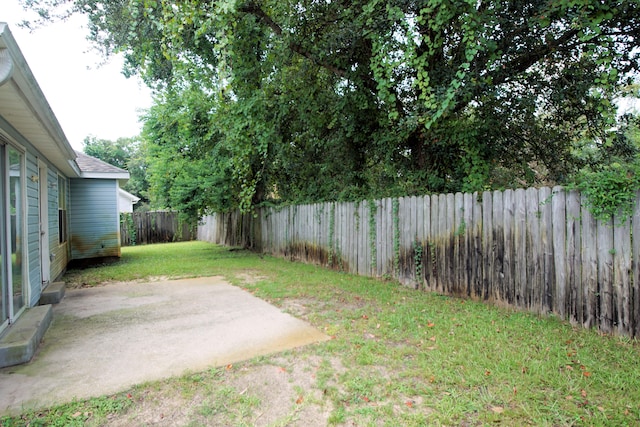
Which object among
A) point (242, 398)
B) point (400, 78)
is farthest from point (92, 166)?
point (242, 398)

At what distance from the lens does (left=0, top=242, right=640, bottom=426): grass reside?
2133 millimetres

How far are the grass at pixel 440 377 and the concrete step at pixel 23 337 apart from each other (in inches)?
40.4

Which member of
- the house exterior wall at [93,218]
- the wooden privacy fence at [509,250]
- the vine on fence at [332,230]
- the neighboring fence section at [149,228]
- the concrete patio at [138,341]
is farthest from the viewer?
the neighboring fence section at [149,228]

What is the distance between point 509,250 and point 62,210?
31.7 ft

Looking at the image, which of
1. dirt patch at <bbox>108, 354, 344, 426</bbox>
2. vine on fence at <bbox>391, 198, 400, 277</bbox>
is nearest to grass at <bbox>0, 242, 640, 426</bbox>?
dirt patch at <bbox>108, 354, 344, 426</bbox>

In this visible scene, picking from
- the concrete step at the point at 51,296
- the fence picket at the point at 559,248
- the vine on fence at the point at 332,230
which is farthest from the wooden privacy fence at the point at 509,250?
the concrete step at the point at 51,296

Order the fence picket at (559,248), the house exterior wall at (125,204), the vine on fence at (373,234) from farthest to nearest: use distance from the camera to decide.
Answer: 1. the house exterior wall at (125,204)
2. the vine on fence at (373,234)
3. the fence picket at (559,248)

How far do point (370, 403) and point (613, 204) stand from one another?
9.67 feet

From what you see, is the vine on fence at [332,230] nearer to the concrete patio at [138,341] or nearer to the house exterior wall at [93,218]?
the concrete patio at [138,341]

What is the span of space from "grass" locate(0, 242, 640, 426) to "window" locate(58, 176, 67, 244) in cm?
709

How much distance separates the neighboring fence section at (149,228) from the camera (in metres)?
16.7

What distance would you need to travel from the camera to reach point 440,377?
256cm

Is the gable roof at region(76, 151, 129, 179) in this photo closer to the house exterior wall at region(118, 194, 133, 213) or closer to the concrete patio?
the concrete patio

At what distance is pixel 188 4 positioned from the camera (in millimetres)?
4781
